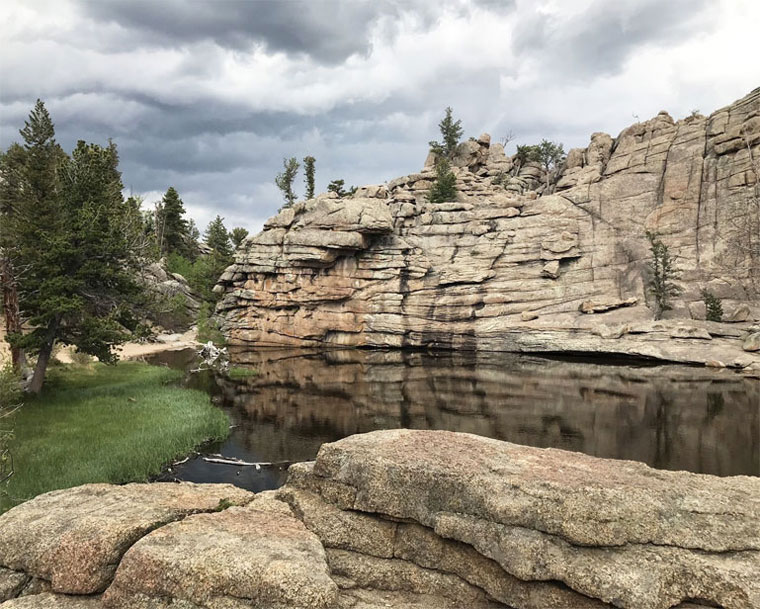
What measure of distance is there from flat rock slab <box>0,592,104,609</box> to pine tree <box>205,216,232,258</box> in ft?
293

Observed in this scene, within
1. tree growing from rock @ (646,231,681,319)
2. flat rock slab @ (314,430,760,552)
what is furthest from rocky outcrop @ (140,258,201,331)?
tree growing from rock @ (646,231,681,319)

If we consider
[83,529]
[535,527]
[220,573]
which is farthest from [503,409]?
[83,529]

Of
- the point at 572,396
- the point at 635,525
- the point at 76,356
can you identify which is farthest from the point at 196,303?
the point at 635,525

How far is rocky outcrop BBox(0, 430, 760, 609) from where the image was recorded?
6254mm

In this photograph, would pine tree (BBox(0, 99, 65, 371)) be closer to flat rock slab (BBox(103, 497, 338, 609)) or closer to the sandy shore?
the sandy shore

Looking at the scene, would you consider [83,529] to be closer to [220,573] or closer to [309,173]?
[220,573]

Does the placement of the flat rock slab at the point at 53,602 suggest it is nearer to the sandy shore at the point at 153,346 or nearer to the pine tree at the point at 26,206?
the pine tree at the point at 26,206

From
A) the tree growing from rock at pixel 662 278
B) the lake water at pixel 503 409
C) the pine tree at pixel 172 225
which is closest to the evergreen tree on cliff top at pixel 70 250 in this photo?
the lake water at pixel 503 409

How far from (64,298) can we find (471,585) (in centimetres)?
2663

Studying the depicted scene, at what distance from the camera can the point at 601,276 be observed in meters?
62.1

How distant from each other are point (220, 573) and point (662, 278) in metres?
64.0

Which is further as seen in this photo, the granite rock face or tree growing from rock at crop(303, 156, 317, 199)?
tree growing from rock at crop(303, 156, 317, 199)

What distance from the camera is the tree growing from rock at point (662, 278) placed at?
186 ft

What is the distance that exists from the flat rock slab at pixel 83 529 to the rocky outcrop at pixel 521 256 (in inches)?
2119
